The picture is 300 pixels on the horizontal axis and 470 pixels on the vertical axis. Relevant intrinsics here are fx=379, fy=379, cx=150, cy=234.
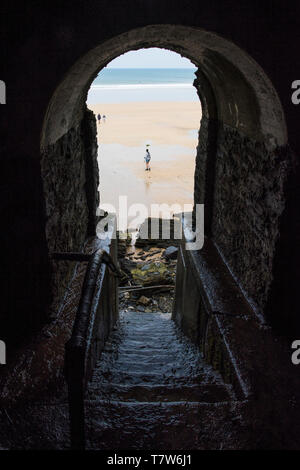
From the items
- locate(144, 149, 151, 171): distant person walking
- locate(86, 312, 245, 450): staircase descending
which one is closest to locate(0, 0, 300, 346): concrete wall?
locate(86, 312, 245, 450): staircase descending

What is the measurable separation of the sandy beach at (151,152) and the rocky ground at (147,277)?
3.17 meters

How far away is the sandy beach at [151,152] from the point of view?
534 inches

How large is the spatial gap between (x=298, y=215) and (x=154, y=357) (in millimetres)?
2453

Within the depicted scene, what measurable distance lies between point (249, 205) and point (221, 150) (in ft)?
4.88

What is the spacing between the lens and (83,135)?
5.68 m

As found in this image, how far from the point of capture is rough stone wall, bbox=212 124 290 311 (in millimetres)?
3635

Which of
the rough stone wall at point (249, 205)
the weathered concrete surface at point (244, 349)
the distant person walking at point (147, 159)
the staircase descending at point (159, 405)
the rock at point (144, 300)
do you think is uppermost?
the distant person walking at point (147, 159)

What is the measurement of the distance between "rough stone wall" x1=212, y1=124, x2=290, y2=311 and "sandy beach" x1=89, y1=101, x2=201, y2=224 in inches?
286

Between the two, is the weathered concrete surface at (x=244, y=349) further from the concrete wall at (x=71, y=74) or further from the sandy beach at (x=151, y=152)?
the sandy beach at (x=151, y=152)

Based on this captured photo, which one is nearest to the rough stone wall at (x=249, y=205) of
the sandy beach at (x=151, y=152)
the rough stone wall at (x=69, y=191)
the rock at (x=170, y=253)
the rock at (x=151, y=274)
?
the rough stone wall at (x=69, y=191)

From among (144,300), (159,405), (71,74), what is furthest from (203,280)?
(144,300)

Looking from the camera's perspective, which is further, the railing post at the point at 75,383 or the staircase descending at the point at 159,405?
the staircase descending at the point at 159,405

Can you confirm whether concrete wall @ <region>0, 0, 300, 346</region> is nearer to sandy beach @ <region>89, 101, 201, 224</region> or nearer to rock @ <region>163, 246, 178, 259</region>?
rock @ <region>163, 246, 178, 259</region>
